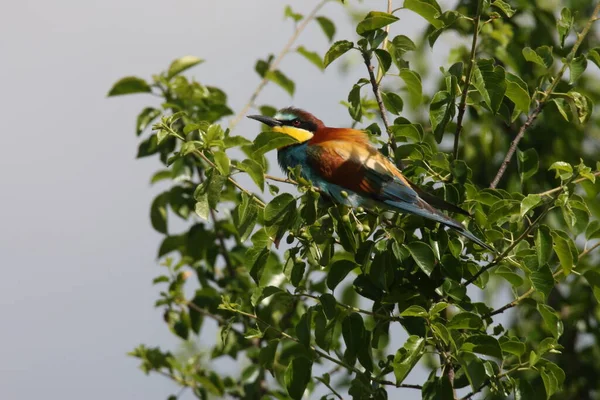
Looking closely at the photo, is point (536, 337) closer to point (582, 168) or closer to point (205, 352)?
point (205, 352)

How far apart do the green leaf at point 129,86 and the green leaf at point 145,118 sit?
→ 11cm

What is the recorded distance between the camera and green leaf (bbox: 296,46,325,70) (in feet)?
15.3

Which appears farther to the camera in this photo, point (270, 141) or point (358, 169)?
point (358, 169)

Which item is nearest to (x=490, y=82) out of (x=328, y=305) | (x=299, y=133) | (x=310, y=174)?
(x=328, y=305)

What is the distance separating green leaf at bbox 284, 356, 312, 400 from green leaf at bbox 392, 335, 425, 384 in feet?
0.99

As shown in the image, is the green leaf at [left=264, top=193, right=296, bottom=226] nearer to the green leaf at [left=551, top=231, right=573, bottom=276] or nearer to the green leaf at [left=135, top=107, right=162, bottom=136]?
the green leaf at [left=551, top=231, right=573, bottom=276]

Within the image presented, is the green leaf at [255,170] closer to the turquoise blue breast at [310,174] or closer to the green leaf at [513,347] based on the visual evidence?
the turquoise blue breast at [310,174]

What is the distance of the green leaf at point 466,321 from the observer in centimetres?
248

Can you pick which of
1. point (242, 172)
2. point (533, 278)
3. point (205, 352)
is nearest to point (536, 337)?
point (205, 352)

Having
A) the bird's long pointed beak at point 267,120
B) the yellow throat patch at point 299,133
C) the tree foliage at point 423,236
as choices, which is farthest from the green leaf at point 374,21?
the bird's long pointed beak at point 267,120

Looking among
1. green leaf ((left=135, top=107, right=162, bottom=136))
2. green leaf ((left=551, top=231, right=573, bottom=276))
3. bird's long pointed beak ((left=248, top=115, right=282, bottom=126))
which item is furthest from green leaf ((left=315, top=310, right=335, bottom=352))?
green leaf ((left=135, top=107, right=162, bottom=136))

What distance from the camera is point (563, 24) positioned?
282 cm

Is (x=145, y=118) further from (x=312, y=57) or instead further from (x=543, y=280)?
(x=543, y=280)

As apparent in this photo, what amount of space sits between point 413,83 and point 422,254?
0.53m
